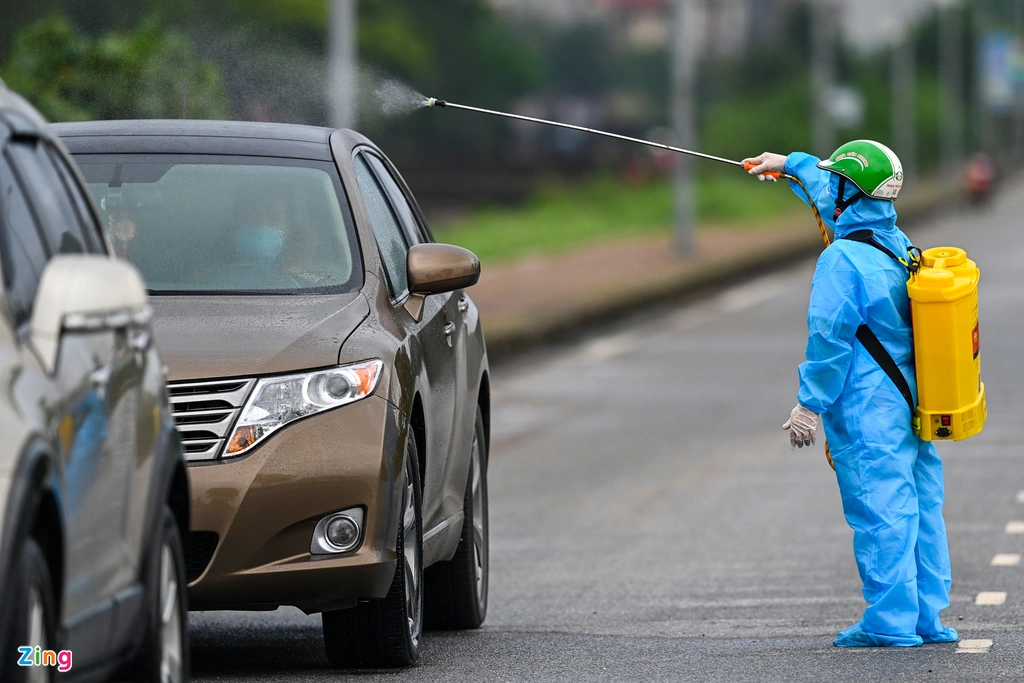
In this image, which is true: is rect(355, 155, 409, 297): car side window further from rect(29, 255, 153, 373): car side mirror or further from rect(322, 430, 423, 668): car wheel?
rect(29, 255, 153, 373): car side mirror

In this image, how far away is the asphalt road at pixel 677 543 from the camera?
7.06 metres

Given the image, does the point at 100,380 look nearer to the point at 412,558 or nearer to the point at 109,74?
the point at 412,558

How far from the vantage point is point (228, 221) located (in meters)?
7.16

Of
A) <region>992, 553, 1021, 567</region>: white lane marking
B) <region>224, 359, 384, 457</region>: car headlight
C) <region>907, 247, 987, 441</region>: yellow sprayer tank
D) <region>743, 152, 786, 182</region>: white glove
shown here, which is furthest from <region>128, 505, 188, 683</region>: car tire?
<region>992, 553, 1021, 567</region>: white lane marking

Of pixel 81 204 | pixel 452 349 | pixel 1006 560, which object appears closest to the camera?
pixel 81 204

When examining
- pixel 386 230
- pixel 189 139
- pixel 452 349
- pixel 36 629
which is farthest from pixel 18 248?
pixel 452 349

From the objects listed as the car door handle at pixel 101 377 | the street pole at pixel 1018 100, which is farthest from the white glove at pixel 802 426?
the street pole at pixel 1018 100

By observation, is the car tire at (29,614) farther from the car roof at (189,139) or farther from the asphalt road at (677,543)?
the car roof at (189,139)

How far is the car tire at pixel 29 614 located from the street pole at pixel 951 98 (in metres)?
75.3

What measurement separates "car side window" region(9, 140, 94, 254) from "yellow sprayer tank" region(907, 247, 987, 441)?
122 inches

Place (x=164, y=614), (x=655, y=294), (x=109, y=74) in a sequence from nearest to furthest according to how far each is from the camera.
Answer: (x=164, y=614) → (x=109, y=74) → (x=655, y=294)

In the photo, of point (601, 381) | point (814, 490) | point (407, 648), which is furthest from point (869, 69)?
point (407, 648)

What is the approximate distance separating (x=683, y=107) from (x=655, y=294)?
704 centimetres

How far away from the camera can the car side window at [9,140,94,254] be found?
15.7ft
